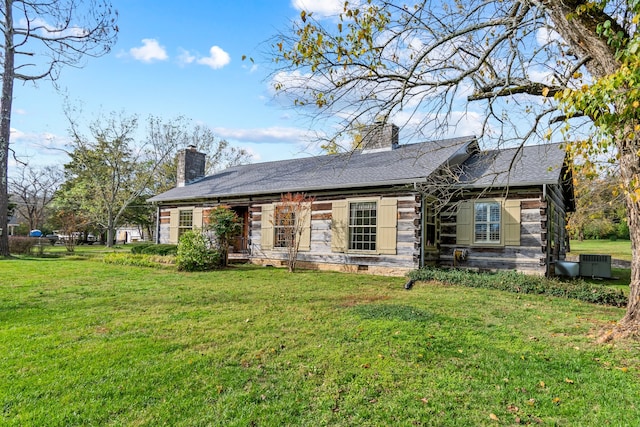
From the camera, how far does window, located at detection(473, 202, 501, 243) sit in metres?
11.2

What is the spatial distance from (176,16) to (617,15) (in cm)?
846

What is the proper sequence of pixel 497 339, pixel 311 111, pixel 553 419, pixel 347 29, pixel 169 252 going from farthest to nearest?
pixel 169 252
pixel 311 111
pixel 347 29
pixel 497 339
pixel 553 419

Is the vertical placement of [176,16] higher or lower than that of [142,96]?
higher

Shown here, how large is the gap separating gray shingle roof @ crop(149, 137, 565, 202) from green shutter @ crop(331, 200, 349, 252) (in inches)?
28.0

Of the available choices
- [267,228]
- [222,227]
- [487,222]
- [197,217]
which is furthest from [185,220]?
[487,222]

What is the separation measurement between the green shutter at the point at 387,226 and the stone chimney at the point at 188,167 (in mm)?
11880

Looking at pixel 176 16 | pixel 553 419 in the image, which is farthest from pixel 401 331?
pixel 176 16

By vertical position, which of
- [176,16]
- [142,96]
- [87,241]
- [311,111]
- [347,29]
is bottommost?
[87,241]

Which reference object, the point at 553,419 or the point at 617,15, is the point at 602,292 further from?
the point at 553,419

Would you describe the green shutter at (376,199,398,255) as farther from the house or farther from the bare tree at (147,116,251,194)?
the bare tree at (147,116,251,194)

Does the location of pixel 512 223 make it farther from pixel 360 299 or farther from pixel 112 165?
pixel 112 165

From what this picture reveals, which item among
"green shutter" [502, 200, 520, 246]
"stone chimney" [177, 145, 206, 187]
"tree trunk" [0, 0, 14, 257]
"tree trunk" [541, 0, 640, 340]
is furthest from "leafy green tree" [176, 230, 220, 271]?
"tree trunk" [541, 0, 640, 340]

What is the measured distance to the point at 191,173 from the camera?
19.5 metres

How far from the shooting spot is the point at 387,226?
11.3 meters
